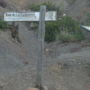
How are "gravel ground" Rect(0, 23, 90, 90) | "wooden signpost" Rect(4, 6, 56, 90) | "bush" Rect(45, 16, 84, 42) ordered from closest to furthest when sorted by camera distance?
"wooden signpost" Rect(4, 6, 56, 90) → "gravel ground" Rect(0, 23, 90, 90) → "bush" Rect(45, 16, 84, 42)

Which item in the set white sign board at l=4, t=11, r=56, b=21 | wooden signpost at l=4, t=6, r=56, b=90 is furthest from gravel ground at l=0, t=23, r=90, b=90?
white sign board at l=4, t=11, r=56, b=21

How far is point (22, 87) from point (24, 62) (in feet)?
20.3

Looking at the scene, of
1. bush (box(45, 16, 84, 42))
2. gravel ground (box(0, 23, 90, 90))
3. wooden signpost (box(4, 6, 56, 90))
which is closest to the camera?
wooden signpost (box(4, 6, 56, 90))

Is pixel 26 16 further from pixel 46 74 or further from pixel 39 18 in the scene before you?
pixel 46 74

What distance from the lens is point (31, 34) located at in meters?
31.9

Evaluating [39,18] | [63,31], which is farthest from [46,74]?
[63,31]

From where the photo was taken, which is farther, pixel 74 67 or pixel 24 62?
pixel 24 62

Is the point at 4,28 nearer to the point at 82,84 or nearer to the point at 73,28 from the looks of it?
the point at 73,28

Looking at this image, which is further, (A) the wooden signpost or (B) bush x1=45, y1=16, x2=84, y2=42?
(B) bush x1=45, y1=16, x2=84, y2=42

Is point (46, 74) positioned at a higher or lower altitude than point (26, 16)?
lower

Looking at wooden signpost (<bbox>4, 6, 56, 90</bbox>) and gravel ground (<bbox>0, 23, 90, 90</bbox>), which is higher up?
wooden signpost (<bbox>4, 6, 56, 90</bbox>)

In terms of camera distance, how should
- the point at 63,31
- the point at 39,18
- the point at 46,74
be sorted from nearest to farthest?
the point at 39,18 < the point at 46,74 < the point at 63,31

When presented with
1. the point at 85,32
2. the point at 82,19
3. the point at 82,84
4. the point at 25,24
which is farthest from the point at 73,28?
the point at 82,84

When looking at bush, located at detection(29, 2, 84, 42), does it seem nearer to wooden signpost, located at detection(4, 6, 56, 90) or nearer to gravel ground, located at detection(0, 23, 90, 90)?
gravel ground, located at detection(0, 23, 90, 90)
